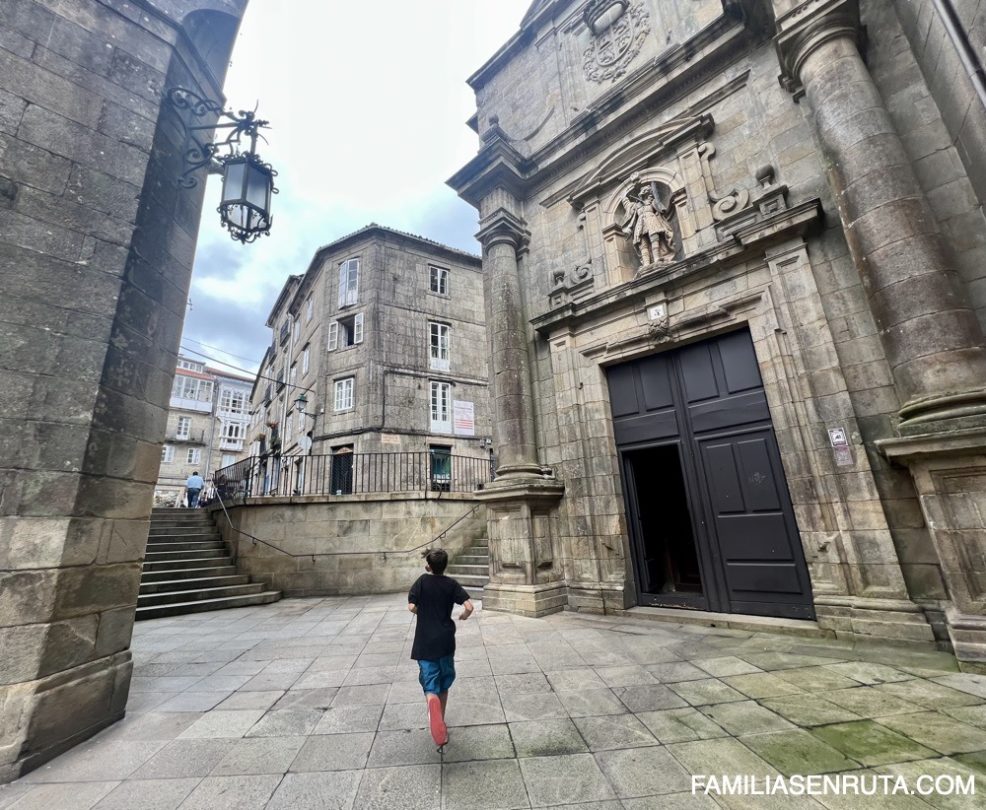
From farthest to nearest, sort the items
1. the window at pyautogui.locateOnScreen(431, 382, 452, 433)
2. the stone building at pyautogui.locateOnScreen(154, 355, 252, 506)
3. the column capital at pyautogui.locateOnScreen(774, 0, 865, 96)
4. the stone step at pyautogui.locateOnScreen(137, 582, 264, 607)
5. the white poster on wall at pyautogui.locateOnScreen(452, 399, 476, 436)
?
the stone building at pyautogui.locateOnScreen(154, 355, 252, 506) → the white poster on wall at pyautogui.locateOnScreen(452, 399, 476, 436) → the window at pyautogui.locateOnScreen(431, 382, 452, 433) → the stone step at pyautogui.locateOnScreen(137, 582, 264, 607) → the column capital at pyautogui.locateOnScreen(774, 0, 865, 96)

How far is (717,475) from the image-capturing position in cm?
584

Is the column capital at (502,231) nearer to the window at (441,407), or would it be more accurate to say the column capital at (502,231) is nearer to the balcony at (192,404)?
the window at (441,407)

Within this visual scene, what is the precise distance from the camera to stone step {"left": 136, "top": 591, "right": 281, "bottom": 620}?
7164 millimetres

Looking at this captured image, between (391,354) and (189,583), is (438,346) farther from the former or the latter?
(189,583)

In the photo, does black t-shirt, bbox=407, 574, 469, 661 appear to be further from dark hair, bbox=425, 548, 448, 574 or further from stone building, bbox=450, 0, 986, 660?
stone building, bbox=450, 0, 986, 660

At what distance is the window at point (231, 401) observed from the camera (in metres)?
35.7

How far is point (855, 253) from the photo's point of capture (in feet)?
15.1

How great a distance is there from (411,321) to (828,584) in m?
16.1

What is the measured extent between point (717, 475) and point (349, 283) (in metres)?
16.7

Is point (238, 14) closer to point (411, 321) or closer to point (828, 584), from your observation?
point (828, 584)

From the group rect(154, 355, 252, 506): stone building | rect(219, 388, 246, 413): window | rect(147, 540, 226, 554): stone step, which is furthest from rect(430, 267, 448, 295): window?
→ rect(219, 388, 246, 413): window

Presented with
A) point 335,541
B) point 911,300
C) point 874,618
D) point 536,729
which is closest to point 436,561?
point 536,729

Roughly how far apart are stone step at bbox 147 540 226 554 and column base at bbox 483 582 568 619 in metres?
7.06

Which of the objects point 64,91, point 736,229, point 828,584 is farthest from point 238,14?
point 828,584
